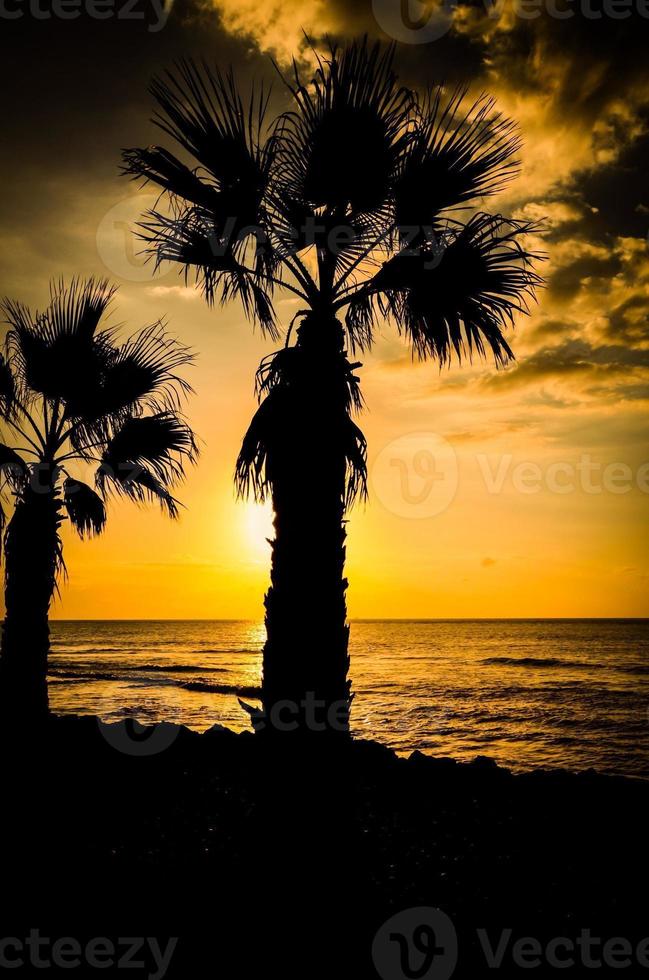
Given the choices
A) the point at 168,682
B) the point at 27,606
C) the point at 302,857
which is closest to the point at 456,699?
the point at 168,682

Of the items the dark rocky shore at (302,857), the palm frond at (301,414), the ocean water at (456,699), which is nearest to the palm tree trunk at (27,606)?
the dark rocky shore at (302,857)

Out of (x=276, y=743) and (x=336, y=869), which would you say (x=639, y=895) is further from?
(x=276, y=743)

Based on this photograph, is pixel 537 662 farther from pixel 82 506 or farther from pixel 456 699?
pixel 82 506

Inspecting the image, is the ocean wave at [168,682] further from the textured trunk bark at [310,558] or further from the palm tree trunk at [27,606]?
the textured trunk bark at [310,558]

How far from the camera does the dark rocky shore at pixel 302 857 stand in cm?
427

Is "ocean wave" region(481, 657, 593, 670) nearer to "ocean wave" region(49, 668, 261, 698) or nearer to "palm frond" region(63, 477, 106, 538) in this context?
"ocean wave" region(49, 668, 261, 698)

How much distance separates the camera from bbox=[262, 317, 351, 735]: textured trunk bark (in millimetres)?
4543

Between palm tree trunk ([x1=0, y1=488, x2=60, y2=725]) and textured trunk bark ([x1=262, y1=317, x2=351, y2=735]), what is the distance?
5.62 meters

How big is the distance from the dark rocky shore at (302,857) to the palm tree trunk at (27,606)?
0.57 m

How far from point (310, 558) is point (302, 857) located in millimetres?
2381

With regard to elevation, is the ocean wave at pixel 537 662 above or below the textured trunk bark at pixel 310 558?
below

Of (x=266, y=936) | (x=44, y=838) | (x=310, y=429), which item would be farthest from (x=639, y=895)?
(x=44, y=838)

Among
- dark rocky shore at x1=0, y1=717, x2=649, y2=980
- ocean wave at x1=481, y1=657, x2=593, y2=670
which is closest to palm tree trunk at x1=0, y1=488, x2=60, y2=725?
dark rocky shore at x1=0, y1=717, x2=649, y2=980

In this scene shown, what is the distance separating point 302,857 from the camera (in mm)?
4324
